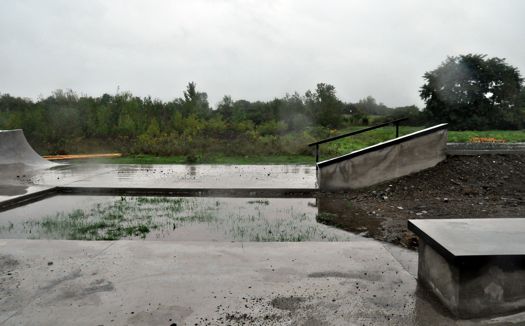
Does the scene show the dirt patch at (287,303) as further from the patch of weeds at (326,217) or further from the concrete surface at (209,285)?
the patch of weeds at (326,217)

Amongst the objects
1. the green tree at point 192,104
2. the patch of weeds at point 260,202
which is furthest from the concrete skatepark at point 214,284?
the green tree at point 192,104

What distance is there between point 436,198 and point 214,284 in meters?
5.20

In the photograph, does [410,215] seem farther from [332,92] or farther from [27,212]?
[332,92]

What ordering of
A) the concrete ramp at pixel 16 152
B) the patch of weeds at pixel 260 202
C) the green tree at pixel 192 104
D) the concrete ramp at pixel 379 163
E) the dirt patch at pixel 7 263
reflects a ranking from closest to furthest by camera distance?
the dirt patch at pixel 7 263 → the patch of weeds at pixel 260 202 → the concrete ramp at pixel 379 163 → the concrete ramp at pixel 16 152 → the green tree at pixel 192 104

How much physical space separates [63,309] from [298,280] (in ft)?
6.39

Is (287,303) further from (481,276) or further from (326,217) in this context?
(326,217)

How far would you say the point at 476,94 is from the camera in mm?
37031

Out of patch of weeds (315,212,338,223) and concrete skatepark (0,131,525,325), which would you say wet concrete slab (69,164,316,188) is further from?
concrete skatepark (0,131,525,325)

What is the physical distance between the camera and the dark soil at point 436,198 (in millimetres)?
5938

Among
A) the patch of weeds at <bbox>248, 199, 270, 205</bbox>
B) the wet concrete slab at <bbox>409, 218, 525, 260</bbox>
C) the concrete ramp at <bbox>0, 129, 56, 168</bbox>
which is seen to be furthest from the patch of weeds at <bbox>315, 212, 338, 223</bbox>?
the concrete ramp at <bbox>0, 129, 56, 168</bbox>

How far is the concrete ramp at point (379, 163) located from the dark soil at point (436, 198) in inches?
8.6

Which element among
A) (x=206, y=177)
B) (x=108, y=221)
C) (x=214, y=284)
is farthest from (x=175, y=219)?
(x=206, y=177)

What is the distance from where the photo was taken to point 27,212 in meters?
6.71

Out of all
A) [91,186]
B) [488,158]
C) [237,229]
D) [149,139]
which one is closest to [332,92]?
[149,139]
